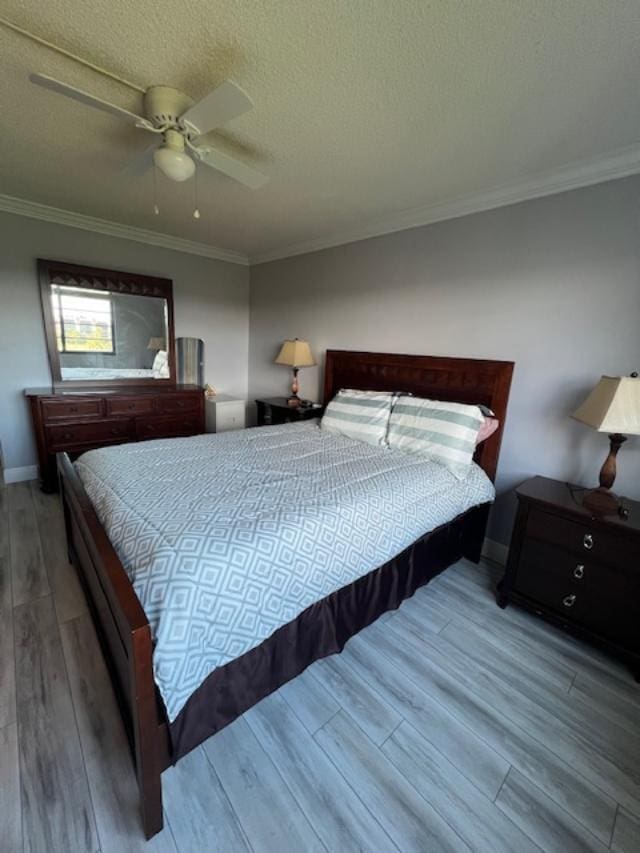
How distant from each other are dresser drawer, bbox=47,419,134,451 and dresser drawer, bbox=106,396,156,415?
0.32 ft

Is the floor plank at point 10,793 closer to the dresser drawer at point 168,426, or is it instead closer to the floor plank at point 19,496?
the floor plank at point 19,496

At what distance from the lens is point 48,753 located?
4.00ft

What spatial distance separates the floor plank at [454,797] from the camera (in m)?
1.07

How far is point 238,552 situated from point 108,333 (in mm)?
3268

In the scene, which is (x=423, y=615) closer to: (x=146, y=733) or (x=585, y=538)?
(x=585, y=538)

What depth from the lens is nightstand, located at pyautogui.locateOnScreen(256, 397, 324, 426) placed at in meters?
3.44

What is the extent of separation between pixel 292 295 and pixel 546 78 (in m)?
2.82

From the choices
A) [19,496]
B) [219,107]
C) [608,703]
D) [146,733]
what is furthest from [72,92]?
[608,703]

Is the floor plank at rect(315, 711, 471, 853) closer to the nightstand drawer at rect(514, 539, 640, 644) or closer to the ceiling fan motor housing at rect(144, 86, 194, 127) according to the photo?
the nightstand drawer at rect(514, 539, 640, 644)

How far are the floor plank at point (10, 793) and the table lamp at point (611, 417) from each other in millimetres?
2467

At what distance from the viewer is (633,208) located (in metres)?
1.83

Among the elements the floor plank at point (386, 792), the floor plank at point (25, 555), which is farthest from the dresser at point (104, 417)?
the floor plank at point (386, 792)

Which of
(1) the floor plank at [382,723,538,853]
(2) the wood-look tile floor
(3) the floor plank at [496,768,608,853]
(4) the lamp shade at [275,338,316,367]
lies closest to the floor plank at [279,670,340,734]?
(2) the wood-look tile floor

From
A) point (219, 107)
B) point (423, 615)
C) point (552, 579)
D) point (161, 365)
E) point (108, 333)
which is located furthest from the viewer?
point (161, 365)
